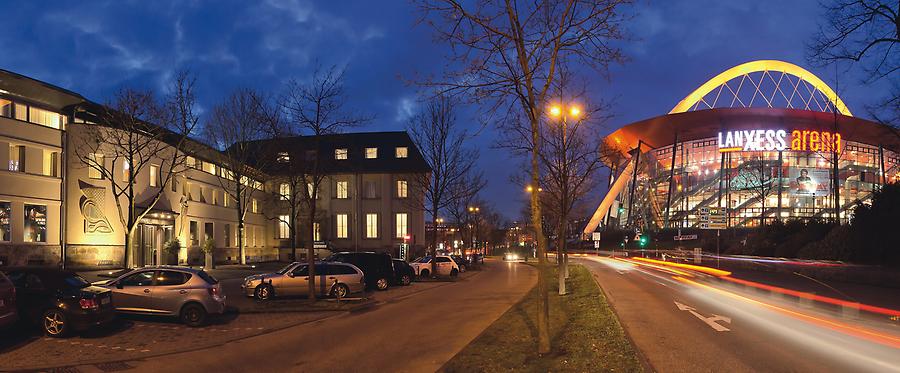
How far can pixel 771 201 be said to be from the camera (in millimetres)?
94375

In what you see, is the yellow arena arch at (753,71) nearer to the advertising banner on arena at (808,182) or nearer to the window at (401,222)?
the advertising banner on arena at (808,182)

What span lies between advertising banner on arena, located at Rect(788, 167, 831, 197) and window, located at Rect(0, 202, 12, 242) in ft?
312

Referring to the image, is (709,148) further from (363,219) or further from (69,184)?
(69,184)

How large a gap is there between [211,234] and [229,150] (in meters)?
8.92

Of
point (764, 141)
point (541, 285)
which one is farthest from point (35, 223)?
point (764, 141)

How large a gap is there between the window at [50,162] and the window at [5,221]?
2.97 meters

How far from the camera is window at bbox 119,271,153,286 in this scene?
53.0 feet

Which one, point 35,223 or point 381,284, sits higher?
point 35,223

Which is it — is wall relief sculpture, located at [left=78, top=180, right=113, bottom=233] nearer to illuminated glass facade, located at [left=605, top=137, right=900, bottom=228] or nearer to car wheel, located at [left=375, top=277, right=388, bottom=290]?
car wheel, located at [left=375, top=277, right=388, bottom=290]

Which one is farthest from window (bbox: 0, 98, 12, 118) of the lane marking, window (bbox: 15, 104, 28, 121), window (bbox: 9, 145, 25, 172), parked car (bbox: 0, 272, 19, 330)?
the lane marking

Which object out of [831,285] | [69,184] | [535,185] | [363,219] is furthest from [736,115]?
[535,185]

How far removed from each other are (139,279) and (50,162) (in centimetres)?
2260

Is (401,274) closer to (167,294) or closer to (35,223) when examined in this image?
(167,294)

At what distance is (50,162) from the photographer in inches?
1342
